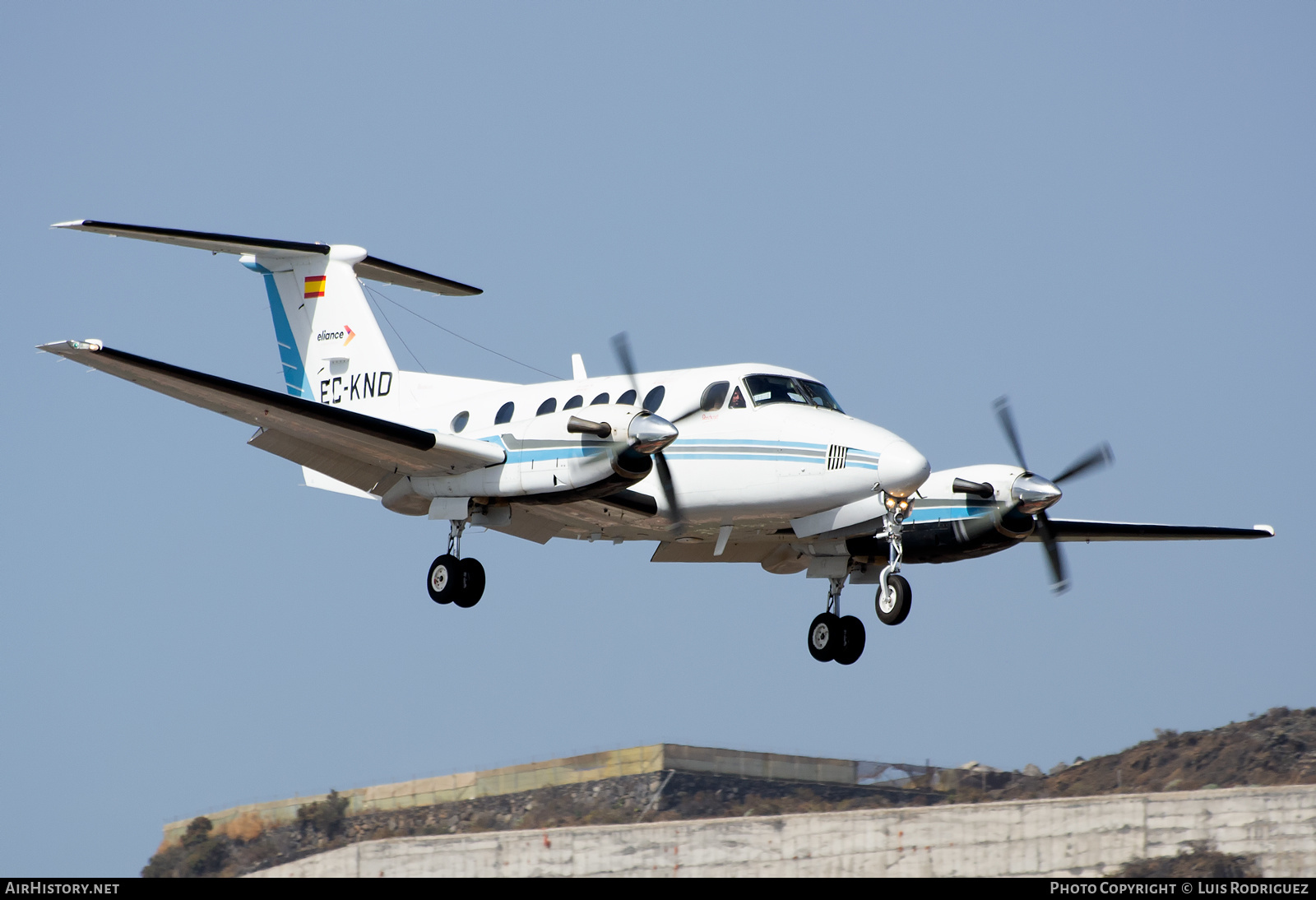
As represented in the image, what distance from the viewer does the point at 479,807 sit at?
3934 cm

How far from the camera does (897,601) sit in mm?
18297


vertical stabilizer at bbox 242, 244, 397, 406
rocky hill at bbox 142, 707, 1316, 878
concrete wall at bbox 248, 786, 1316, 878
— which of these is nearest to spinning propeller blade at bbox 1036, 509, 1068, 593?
vertical stabilizer at bbox 242, 244, 397, 406

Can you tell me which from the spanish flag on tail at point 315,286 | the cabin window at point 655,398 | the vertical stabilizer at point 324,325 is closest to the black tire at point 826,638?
the cabin window at point 655,398

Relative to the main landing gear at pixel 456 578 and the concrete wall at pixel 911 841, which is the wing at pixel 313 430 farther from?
the concrete wall at pixel 911 841

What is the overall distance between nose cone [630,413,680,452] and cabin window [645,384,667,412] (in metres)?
1.39

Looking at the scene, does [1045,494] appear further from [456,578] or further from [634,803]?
[634,803]

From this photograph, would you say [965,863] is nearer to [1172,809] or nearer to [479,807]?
[1172,809]

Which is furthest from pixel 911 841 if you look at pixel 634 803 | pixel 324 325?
pixel 324 325

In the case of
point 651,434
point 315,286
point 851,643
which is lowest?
point 851,643

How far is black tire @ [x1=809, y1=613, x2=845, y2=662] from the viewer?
2031 cm

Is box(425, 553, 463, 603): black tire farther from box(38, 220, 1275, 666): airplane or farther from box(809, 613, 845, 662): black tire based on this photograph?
box(809, 613, 845, 662): black tire

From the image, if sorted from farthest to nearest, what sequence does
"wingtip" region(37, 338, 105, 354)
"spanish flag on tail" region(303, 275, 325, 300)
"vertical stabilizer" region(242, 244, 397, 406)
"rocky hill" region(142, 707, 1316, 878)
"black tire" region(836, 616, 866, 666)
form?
"rocky hill" region(142, 707, 1316, 878) → "spanish flag on tail" region(303, 275, 325, 300) → "vertical stabilizer" region(242, 244, 397, 406) → "black tire" region(836, 616, 866, 666) → "wingtip" region(37, 338, 105, 354)

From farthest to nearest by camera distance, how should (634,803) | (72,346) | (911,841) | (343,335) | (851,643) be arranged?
(634,803) < (911,841) < (343,335) < (851,643) < (72,346)

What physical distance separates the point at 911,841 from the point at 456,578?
1812cm
